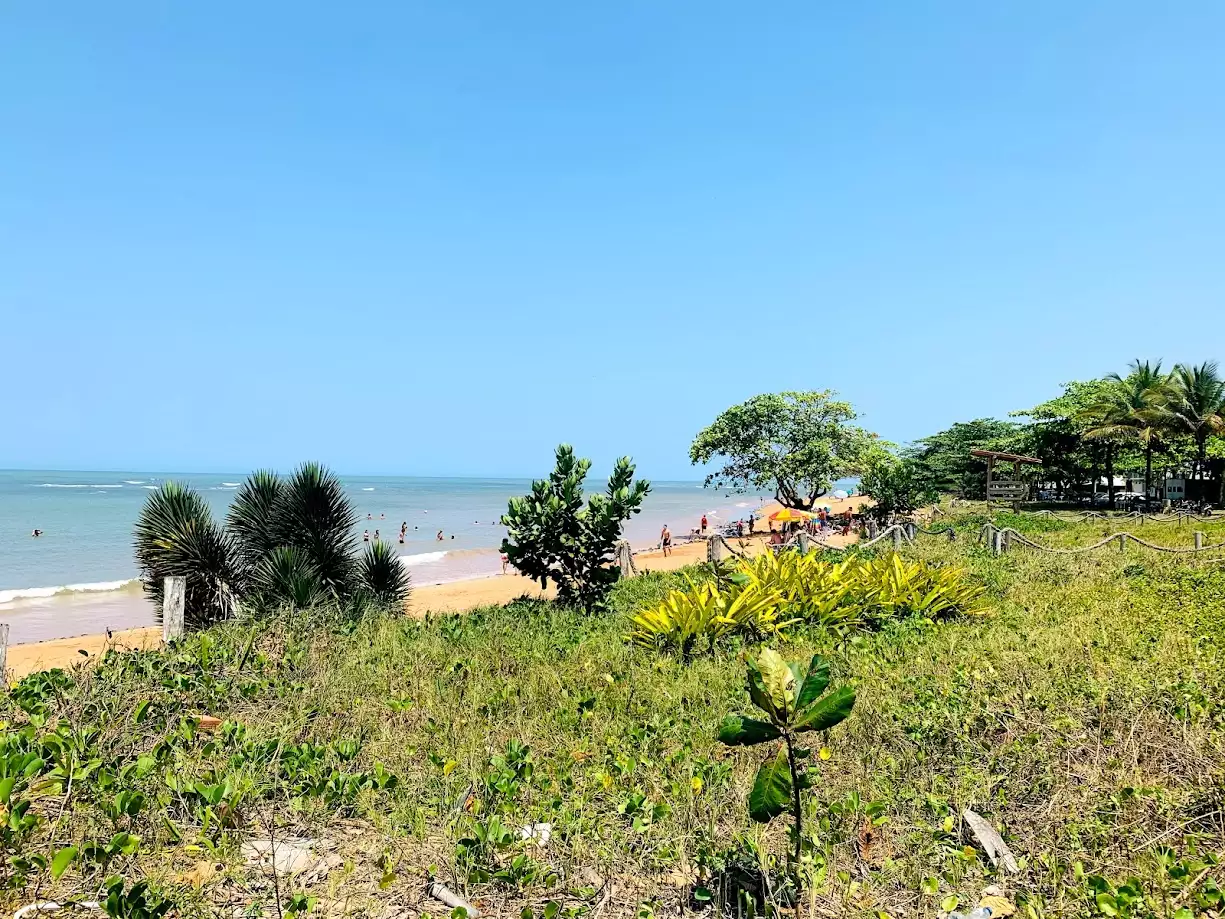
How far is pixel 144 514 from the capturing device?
34.3ft

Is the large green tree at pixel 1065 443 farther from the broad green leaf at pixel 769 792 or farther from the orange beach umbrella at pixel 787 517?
the broad green leaf at pixel 769 792

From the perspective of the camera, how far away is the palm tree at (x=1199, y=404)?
Result: 1042 inches

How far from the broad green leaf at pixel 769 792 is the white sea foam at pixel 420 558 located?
91.3 feet

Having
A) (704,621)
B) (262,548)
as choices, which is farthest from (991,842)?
(262,548)

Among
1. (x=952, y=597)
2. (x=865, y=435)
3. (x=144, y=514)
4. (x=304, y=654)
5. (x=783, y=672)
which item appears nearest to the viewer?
(x=783, y=672)

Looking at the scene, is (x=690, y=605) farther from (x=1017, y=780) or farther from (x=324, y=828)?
(x=324, y=828)

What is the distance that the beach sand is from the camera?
32.4ft

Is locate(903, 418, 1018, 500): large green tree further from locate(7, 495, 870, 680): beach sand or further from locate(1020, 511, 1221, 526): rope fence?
locate(7, 495, 870, 680): beach sand

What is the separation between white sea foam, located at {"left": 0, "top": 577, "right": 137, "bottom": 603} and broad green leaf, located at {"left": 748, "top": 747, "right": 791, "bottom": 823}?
23176 millimetres

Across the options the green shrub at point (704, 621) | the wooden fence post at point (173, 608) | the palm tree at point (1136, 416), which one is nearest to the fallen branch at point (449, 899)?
the green shrub at point (704, 621)

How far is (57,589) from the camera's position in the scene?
21172 millimetres

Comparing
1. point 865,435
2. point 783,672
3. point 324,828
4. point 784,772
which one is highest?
point 865,435

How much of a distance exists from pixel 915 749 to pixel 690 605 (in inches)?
133

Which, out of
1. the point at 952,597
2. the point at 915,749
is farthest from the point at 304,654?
the point at 952,597
